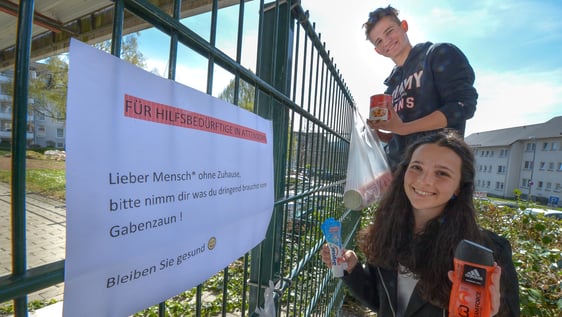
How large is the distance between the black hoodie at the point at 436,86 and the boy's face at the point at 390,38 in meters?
0.10

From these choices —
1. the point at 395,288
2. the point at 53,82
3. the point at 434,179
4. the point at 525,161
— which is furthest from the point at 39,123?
the point at 525,161

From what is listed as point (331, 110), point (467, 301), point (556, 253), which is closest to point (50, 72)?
point (467, 301)

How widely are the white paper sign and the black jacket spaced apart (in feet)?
4.35

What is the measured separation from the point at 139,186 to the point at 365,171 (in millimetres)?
1868

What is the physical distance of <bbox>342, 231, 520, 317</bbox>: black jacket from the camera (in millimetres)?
1536

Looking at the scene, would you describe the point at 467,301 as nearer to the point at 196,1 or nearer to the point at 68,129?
the point at 68,129

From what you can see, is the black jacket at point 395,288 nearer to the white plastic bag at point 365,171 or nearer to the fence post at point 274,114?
the white plastic bag at point 365,171

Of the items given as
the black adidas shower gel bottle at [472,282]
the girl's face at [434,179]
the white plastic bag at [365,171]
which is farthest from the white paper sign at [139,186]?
the white plastic bag at [365,171]

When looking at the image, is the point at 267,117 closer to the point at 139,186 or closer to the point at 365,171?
the point at 139,186

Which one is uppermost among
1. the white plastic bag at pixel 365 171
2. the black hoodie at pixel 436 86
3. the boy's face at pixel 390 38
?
the boy's face at pixel 390 38

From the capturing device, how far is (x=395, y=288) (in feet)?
6.02

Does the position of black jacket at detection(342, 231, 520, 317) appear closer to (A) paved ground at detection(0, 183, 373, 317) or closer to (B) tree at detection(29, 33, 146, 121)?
(B) tree at detection(29, 33, 146, 121)

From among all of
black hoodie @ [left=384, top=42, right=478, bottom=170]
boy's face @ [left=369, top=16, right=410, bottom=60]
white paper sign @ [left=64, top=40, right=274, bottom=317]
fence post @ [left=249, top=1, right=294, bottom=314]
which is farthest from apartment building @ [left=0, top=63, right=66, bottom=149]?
boy's face @ [left=369, top=16, right=410, bottom=60]

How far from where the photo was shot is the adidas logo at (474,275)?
91 centimetres
